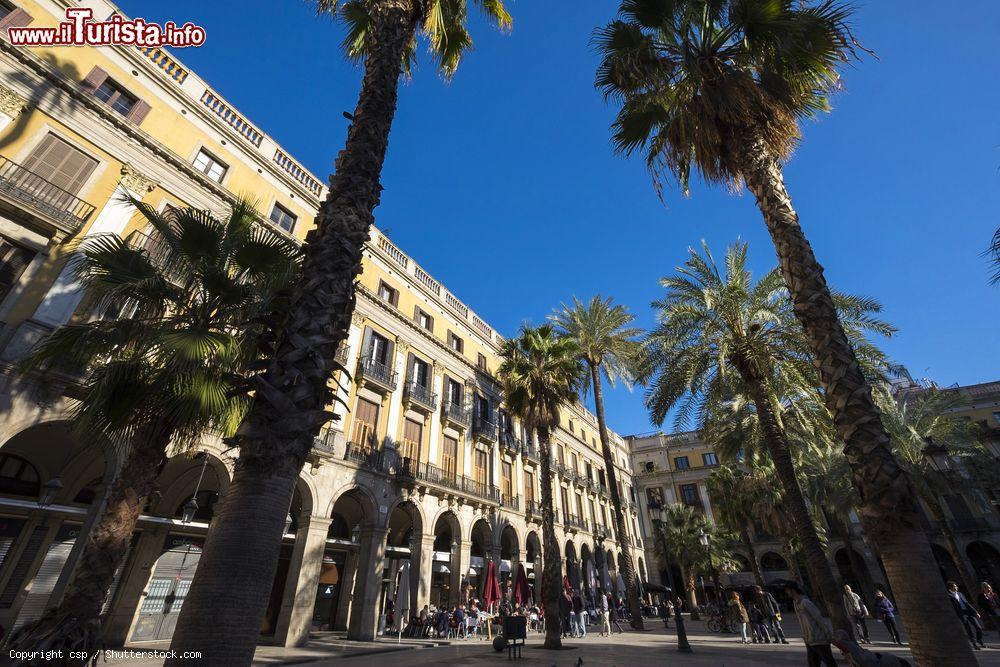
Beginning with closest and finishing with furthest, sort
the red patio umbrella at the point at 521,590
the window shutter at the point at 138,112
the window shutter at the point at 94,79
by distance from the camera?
1. the window shutter at the point at 94,79
2. the window shutter at the point at 138,112
3. the red patio umbrella at the point at 521,590

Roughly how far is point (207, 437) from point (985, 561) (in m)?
50.1

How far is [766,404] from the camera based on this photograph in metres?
11.9

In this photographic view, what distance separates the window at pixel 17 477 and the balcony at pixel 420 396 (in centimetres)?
1167

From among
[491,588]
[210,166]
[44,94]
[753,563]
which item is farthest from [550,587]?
[44,94]

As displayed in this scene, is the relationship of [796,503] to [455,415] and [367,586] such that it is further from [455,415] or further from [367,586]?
[455,415]

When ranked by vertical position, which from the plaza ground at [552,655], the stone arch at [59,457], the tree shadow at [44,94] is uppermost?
the tree shadow at [44,94]

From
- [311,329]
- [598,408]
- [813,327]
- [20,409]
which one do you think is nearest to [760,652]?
[813,327]

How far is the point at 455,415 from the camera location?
22.4 meters

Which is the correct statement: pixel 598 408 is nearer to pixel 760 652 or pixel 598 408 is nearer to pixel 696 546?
pixel 760 652

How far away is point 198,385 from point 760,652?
14897mm

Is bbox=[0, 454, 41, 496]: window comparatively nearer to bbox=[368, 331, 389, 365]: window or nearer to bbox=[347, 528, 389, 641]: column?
bbox=[347, 528, 389, 641]: column

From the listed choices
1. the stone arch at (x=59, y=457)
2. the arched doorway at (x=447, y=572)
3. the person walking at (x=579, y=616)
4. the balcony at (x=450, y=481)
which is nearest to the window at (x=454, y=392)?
the balcony at (x=450, y=481)

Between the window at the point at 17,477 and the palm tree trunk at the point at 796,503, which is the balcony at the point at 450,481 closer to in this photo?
the window at the point at 17,477

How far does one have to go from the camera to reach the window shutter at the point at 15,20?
447 inches
